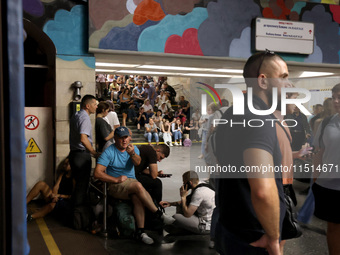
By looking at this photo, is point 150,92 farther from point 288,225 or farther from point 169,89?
point 288,225

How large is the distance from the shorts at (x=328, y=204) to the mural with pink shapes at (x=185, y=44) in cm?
467

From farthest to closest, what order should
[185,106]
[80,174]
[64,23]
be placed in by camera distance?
[185,106] < [64,23] < [80,174]

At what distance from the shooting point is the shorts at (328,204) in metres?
2.94

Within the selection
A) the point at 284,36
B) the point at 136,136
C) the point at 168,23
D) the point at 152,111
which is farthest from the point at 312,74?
the point at 136,136

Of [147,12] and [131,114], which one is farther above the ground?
[147,12]

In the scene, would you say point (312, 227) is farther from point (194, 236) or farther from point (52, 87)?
point (52, 87)

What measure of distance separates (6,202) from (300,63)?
8064 millimetres

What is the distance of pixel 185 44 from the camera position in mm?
7246

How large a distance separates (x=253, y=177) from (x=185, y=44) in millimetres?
5817

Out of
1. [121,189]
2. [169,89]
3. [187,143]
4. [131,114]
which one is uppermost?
[169,89]

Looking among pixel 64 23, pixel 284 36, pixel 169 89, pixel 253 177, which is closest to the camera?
pixel 253 177

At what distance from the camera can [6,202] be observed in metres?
0.84

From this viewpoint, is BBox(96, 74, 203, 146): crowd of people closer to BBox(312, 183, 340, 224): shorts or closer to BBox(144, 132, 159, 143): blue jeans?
BBox(144, 132, 159, 143): blue jeans

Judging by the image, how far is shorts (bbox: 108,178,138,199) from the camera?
189 inches
